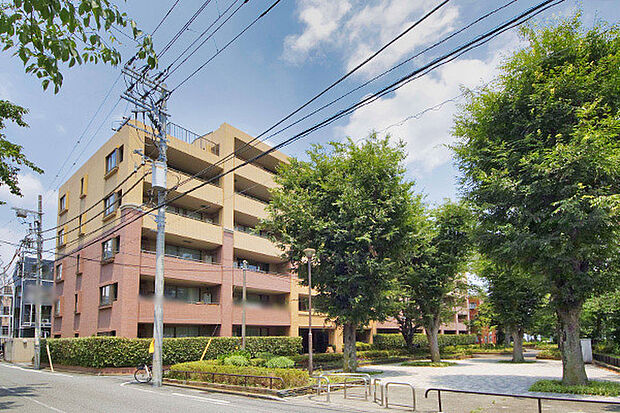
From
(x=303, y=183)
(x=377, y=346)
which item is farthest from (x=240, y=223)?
(x=377, y=346)

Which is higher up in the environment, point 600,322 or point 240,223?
point 240,223

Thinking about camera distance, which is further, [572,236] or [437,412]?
[572,236]

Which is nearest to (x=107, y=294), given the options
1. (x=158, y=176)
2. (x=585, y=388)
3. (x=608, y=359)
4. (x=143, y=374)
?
(x=143, y=374)

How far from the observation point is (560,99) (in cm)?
1557

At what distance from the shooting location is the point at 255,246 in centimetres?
3700

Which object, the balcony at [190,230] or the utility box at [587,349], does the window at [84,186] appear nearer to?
the balcony at [190,230]

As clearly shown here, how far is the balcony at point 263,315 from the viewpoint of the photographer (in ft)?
111

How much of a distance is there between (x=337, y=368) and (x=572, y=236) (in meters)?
17.4

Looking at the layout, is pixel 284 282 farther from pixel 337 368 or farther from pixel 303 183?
pixel 303 183

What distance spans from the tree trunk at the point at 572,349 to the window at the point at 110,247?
1031 inches

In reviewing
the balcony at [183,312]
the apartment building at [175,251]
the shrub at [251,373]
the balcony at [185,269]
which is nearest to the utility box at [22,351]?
the apartment building at [175,251]

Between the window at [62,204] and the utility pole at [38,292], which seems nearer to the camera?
the utility pole at [38,292]

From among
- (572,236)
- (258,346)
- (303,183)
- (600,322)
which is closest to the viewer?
(572,236)

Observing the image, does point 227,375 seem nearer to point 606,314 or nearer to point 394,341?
point 606,314
